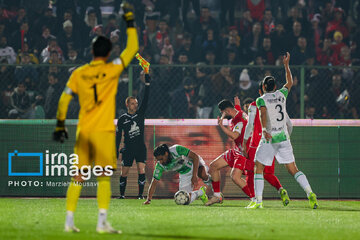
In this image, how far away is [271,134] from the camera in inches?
505

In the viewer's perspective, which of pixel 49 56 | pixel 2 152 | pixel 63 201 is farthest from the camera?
pixel 49 56

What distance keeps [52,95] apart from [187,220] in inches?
255

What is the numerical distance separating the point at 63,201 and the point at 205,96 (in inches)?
157

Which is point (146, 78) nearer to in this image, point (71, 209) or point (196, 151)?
point (196, 151)

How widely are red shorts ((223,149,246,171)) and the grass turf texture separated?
75 cm

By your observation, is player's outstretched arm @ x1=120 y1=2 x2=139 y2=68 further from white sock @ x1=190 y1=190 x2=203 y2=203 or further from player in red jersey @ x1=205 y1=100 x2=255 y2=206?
white sock @ x1=190 y1=190 x2=203 y2=203

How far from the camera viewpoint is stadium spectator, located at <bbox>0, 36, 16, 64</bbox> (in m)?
18.3

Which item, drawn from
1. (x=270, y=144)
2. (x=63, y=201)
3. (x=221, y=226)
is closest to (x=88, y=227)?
(x=221, y=226)

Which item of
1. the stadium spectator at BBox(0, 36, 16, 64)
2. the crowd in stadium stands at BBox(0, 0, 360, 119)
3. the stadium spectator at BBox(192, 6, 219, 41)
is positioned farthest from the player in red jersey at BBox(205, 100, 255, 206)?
the stadium spectator at BBox(0, 36, 16, 64)

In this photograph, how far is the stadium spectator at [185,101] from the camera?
53.3ft

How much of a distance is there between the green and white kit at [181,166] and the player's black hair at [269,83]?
197cm

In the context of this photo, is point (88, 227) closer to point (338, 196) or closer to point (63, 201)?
point (63, 201)

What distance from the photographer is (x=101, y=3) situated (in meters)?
20.7

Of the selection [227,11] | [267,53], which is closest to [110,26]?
[227,11]
